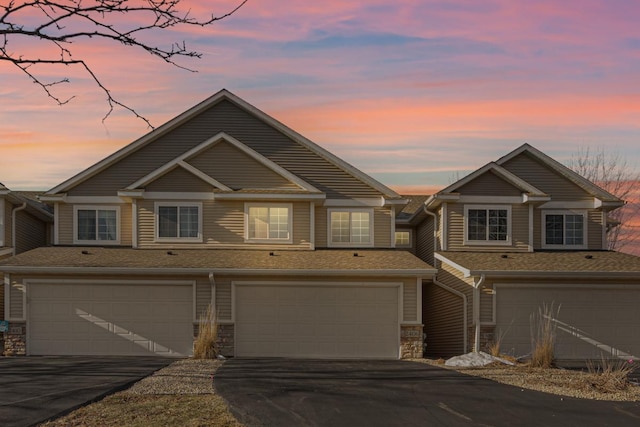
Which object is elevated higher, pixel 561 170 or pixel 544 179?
pixel 561 170

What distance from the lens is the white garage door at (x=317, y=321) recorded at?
80.8 ft

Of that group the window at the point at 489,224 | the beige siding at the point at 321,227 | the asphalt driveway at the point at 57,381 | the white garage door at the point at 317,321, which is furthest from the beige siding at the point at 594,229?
the asphalt driveway at the point at 57,381

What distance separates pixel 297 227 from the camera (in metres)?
27.2

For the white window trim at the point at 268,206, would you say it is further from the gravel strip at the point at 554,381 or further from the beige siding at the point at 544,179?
the gravel strip at the point at 554,381

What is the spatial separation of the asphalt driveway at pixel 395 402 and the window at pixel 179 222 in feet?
29.0

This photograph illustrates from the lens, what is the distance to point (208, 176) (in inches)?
1064

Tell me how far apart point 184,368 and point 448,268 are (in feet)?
35.6

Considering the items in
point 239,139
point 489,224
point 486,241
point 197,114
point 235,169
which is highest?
point 197,114

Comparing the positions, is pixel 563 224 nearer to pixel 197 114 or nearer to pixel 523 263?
pixel 523 263

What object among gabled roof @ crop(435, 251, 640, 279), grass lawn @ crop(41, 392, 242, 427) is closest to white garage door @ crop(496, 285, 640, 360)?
gabled roof @ crop(435, 251, 640, 279)

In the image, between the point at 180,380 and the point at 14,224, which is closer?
the point at 180,380

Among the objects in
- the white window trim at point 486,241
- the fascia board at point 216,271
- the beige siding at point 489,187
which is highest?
the beige siding at point 489,187

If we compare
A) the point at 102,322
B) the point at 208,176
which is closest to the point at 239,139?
the point at 208,176

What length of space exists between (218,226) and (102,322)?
16.3 ft
